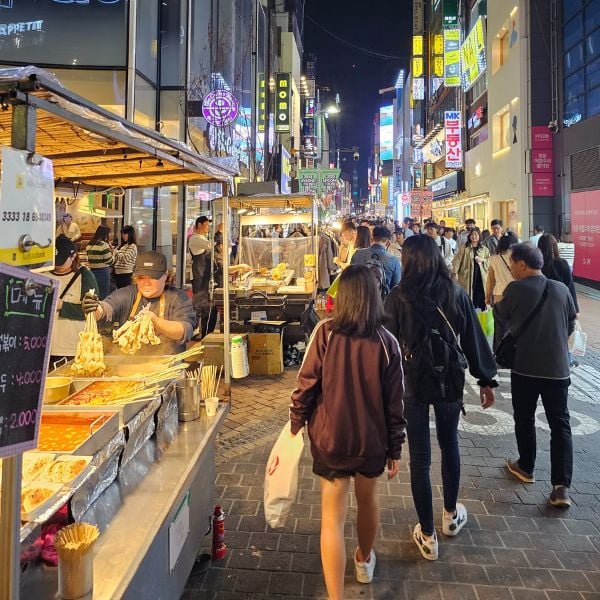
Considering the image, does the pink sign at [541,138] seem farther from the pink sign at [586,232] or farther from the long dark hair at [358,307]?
the long dark hair at [358,307]

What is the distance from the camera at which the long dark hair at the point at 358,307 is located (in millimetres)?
2961

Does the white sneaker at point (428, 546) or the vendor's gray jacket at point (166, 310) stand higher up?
the vendor's gray jacket at point (166, 310)

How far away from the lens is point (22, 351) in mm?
1668

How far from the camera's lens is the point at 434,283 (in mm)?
3570

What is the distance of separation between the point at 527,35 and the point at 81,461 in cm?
2607

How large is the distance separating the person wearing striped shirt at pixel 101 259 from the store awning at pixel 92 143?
197 inches

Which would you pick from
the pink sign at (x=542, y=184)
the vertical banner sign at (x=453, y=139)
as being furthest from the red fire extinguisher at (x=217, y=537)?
the vertical banner sign at (x=453, y=139)

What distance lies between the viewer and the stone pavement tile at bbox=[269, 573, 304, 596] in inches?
130

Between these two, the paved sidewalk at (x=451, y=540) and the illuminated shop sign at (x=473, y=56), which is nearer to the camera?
the paved sidewalk at (x=451, y=540)

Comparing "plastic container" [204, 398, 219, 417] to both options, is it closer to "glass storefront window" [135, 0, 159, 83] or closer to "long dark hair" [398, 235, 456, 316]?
"long dark hair" [398, 235, 456, 316]

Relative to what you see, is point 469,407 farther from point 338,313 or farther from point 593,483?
point 338,313

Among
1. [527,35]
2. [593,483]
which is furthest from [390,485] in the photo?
[527,35]

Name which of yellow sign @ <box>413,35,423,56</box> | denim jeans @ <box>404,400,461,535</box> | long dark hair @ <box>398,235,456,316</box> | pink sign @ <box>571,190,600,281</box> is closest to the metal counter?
denim jeans @ <box>404,400,461,535</box>

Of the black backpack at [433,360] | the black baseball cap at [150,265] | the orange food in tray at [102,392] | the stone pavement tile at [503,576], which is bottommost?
the stone pavement tile at [503,576]
